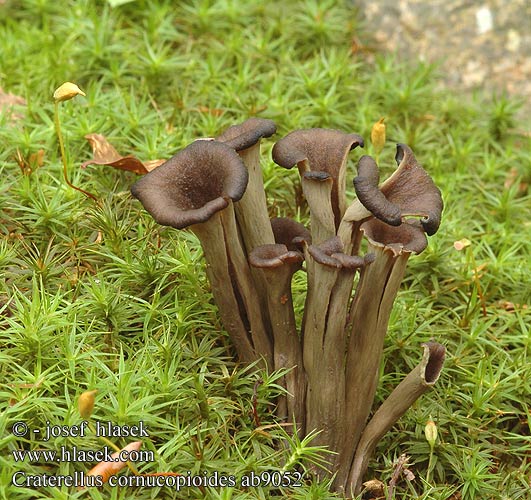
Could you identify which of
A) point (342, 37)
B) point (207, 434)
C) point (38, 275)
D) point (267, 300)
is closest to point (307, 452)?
point (207, 434)

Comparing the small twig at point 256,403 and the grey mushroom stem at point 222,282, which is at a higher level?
the grey mushroom stem at point 222,282

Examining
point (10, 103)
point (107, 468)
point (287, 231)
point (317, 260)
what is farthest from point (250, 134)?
point (10, 103)

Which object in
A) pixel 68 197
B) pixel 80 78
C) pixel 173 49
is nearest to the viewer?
pixel 68 197

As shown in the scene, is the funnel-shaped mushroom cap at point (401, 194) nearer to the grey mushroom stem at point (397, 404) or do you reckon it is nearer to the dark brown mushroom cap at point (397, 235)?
the dark brown mushroom cap at point (397, 235)

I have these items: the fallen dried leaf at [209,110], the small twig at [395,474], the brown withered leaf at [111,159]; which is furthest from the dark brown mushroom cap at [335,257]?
the fallen dried leaf at [209,110]

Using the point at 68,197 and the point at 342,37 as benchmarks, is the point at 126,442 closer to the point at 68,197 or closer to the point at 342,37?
A: the point at 68,197

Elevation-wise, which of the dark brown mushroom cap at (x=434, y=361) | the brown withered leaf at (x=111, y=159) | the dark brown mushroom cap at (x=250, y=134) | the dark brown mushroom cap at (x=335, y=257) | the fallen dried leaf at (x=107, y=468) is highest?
the dark brown mushroom cap at (x=250, y=134)
